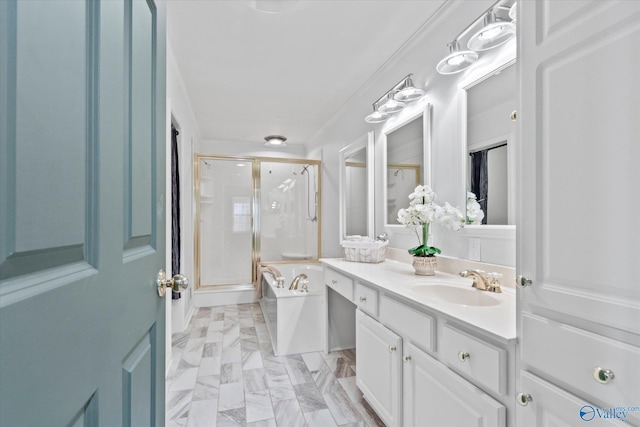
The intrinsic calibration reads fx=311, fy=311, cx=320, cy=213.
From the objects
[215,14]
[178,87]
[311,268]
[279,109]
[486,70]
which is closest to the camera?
[486,70]

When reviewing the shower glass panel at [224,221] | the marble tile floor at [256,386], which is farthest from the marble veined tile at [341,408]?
the shower glass panel at [224,221]

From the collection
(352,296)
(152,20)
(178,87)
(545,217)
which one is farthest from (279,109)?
(545,217)

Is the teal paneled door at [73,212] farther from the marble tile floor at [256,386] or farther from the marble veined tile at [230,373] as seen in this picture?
the marble veined tile at [230,373]

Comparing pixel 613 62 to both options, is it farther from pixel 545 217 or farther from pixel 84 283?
pixel 84 283

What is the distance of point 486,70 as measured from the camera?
160 cm

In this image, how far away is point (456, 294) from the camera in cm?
158

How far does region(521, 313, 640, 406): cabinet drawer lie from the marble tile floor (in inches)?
50.4

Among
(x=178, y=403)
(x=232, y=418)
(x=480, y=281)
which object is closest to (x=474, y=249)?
(x=480, y=281)

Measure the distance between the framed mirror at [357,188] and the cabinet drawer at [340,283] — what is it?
594 mm

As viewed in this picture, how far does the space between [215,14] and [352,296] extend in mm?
1993

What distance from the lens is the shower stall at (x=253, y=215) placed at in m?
4.52

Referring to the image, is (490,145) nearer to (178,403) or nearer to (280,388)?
(280,388)

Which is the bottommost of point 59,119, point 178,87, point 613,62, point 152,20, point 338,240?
point 338,240

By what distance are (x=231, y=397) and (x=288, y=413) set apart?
43 cm
